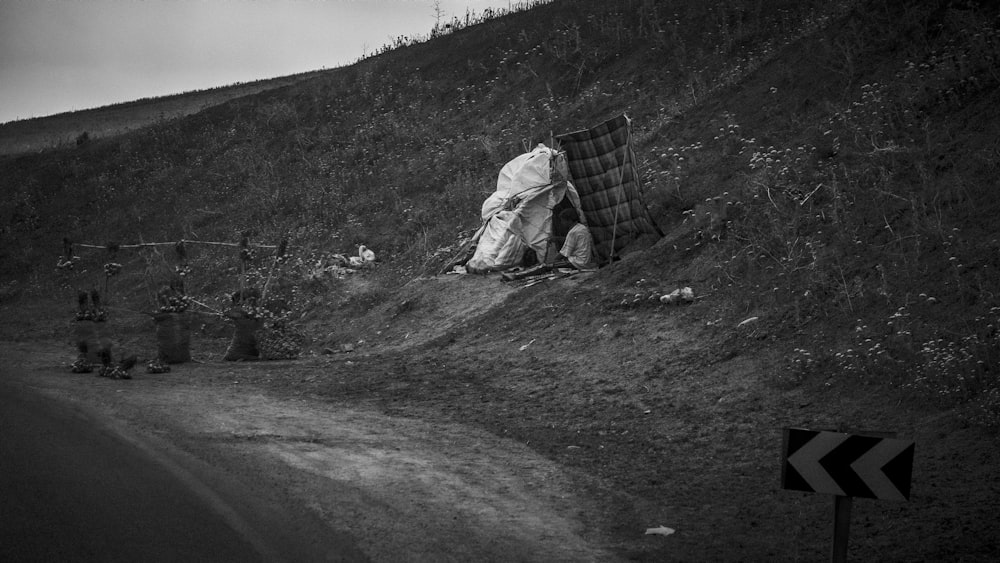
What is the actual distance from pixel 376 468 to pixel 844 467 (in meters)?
3.77

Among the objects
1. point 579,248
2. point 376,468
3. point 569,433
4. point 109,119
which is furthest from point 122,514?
point 109,119

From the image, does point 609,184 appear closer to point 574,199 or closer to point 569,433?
point 574,199

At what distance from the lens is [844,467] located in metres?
4.41

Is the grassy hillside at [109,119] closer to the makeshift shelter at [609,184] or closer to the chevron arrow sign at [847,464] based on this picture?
the makeshift shelter at [609,184]

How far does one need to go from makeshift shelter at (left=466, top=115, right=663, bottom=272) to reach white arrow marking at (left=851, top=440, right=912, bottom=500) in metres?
11.4

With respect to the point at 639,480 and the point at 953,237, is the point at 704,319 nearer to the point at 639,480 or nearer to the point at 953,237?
the point at 953,237

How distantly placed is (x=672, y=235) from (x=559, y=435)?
7.15 metres

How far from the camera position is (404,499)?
6.20 m

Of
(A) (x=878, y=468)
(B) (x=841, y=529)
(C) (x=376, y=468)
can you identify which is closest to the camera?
(A) (x=878, y=468)

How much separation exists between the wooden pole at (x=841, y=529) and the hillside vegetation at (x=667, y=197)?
2.98 feet

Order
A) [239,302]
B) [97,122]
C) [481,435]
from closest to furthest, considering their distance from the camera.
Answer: [481,435], [239,302], [97,122]

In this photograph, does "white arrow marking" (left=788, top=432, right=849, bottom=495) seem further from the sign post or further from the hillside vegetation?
the hillside vegetation

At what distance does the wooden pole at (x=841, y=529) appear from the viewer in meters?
4.50

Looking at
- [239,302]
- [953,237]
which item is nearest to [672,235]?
[953,237]
